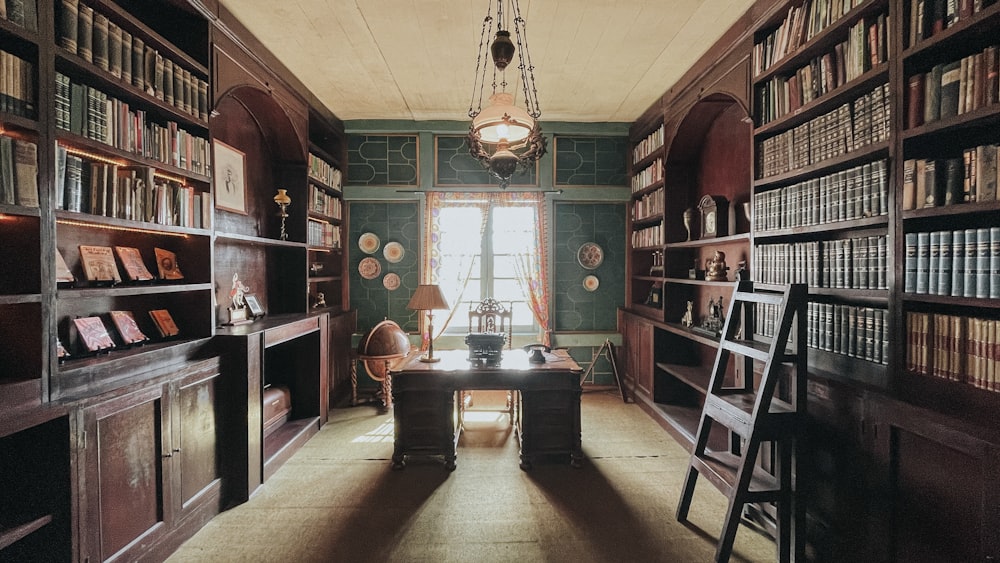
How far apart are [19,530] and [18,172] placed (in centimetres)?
140

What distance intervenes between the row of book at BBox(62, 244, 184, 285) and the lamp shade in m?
1.57

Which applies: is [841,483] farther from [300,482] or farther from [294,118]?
[294,118]

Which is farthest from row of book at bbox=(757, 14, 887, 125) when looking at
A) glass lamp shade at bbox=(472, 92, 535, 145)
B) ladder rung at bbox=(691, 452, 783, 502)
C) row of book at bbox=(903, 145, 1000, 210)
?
ladder rung at bbox=(691, 452, 783, 502)

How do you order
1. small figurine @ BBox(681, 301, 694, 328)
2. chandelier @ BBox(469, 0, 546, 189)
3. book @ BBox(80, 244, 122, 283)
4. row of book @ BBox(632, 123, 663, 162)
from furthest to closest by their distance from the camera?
row of book @ BBox(632, 123, 663, 162)
small figurine @ BBox(681, 301, 694, 328)
chandelier @ BBox(469, 0, 546, 189)
book @ BBox(80, 244, 122, 283)

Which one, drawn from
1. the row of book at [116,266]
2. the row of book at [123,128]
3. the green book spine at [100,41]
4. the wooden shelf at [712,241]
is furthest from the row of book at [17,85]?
the wooden shelf at [712,241]

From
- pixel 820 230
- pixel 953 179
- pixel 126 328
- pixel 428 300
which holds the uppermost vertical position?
pixel 953 179

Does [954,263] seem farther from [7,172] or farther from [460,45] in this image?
[7,172]

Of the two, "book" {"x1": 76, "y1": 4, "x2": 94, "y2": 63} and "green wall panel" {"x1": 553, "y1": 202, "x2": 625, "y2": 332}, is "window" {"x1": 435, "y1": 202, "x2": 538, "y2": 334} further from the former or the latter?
"book" {"x1": 76, "y1": 4, "x2": 94, "y2": 63}

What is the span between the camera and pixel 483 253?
5.46m

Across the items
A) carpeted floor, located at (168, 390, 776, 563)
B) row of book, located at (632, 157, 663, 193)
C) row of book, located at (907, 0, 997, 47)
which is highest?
row of book, located at (632, 157, 663, 193)

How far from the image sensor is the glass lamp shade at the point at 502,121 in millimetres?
2500

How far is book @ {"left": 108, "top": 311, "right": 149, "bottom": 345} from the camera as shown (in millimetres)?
2320

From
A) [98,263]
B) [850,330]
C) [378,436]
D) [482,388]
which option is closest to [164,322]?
[98,263]

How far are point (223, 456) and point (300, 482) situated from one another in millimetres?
573
